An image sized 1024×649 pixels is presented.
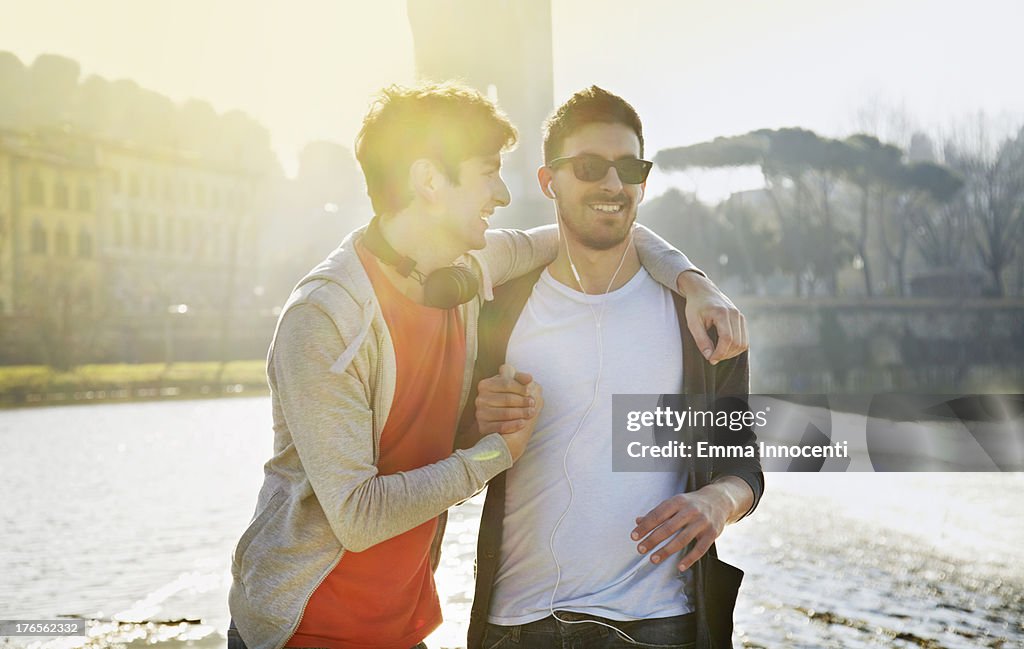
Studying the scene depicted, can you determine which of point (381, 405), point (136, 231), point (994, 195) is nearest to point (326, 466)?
point (381, 405)

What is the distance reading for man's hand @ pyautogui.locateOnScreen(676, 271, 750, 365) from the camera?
200 centimetres

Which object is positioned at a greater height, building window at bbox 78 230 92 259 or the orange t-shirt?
building window at bbox 78 230 92 259

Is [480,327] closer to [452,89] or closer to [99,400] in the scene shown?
[452,89]

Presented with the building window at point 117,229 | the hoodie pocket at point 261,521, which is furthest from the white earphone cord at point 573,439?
the building window at point 117,229

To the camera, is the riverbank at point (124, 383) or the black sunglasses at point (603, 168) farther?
the riverbank at point (124, 383)

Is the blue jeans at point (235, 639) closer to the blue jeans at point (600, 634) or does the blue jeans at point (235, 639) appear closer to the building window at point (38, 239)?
the blue jeans at point (600, 634)

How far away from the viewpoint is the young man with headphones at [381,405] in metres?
1.62

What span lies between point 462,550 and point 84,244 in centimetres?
4365

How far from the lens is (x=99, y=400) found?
3200cm

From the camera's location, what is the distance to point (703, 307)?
203 cm

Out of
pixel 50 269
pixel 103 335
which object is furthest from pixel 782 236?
pixel 50 269

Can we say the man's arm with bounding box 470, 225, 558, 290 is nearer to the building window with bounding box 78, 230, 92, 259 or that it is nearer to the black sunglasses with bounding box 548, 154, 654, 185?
the black sunglasses with bounding box 548, 154, 654, 185

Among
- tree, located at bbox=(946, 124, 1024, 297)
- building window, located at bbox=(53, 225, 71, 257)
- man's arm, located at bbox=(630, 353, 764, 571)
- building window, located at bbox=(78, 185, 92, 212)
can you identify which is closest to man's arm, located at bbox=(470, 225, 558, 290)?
man's arm, located at bbox=(630, 353, 764, 571)

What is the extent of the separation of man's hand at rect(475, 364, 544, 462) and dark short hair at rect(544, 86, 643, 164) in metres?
0.55
